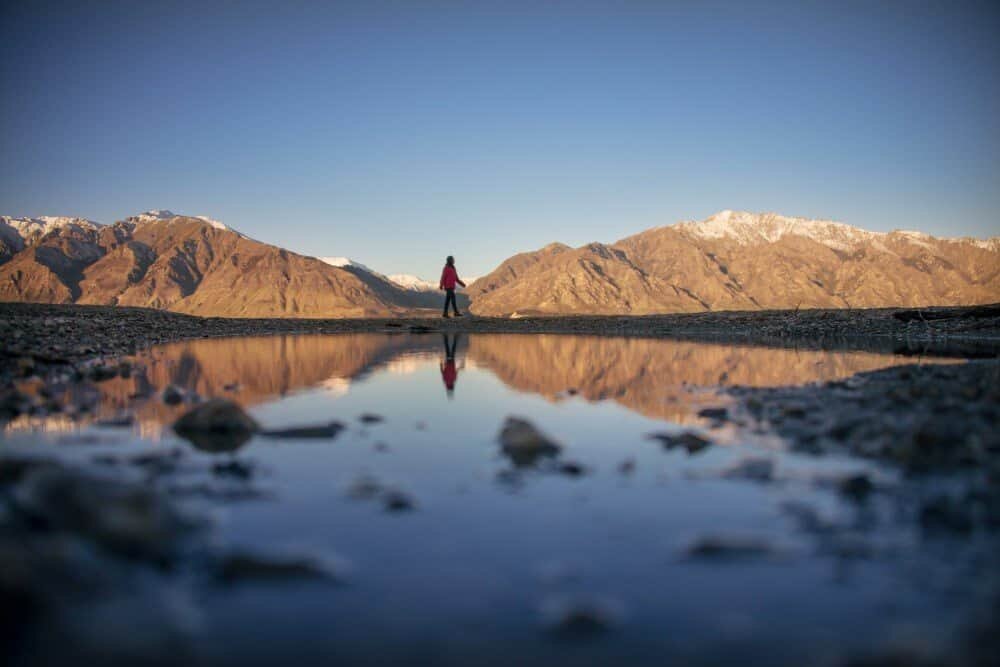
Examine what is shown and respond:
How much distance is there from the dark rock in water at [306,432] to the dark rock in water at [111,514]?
10.6ft

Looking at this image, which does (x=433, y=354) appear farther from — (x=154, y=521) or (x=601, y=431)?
(x=154, y=521)

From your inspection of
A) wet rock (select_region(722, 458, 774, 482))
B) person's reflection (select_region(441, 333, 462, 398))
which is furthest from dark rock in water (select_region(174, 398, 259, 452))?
wet rock (select_region(722, 458, 774, 482))

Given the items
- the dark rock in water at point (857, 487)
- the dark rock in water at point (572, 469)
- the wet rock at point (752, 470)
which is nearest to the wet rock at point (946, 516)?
the dark rock in water at point (857, 487)

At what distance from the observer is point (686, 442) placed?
24.3 feet

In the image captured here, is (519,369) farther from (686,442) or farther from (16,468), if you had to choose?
(16,468)

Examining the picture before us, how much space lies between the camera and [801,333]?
30.2m

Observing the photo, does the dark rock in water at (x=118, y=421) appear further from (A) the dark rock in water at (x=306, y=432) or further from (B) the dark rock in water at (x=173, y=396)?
(A) the dark rock in water at (x=306, y=432)

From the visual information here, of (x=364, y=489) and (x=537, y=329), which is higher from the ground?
(x=537, y=329)

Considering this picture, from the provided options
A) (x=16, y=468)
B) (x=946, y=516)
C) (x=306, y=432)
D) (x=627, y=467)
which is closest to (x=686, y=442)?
(x=627, y=467)

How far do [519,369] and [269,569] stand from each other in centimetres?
1210

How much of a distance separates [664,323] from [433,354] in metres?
23.1

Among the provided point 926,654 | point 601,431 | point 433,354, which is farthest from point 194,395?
point 926,654

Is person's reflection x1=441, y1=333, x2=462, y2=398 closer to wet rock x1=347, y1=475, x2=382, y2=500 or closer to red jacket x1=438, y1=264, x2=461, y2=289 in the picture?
wet rock x1=347, y1=475, x2=382, y2=500

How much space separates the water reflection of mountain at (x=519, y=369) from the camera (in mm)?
11016
